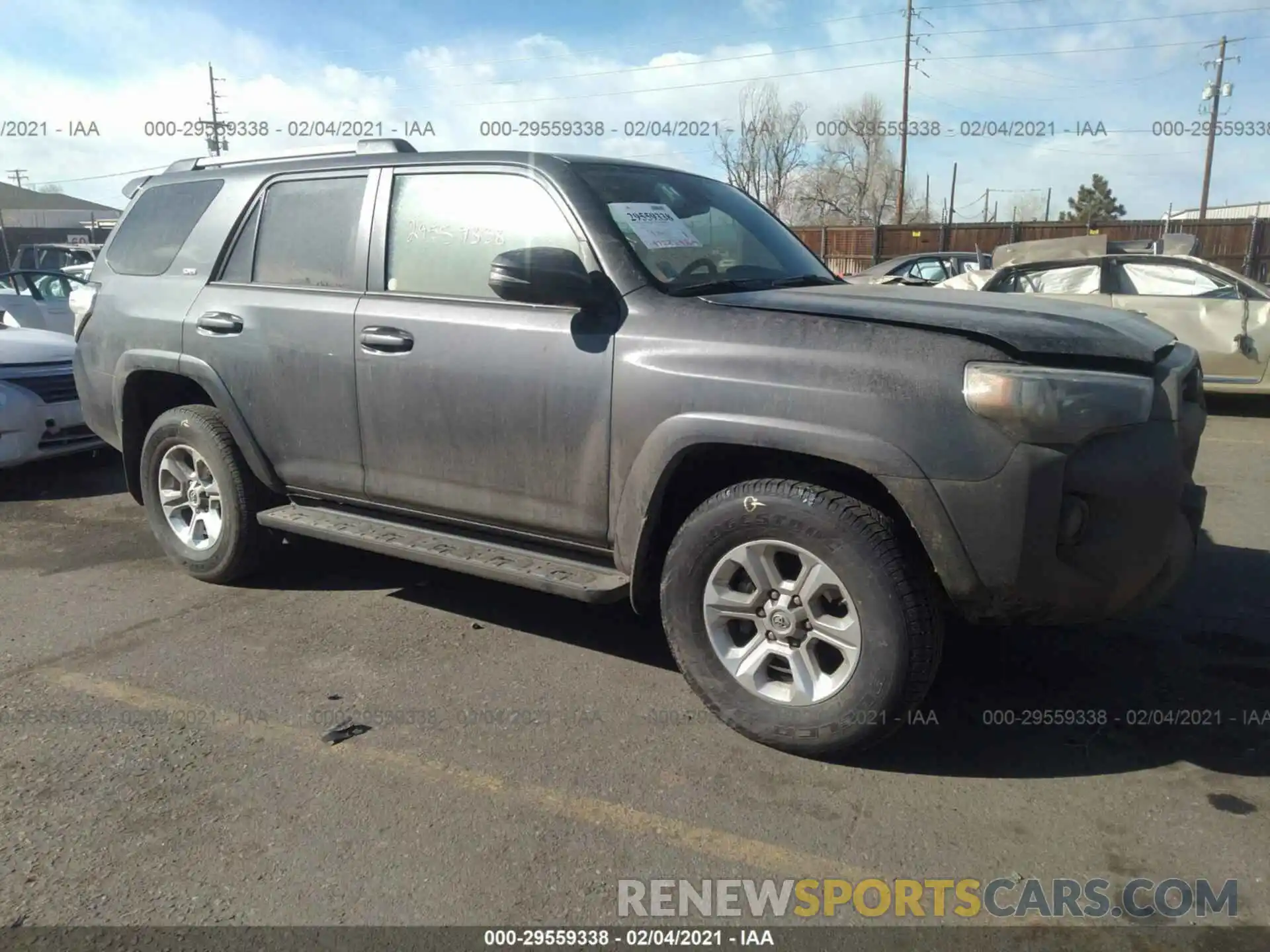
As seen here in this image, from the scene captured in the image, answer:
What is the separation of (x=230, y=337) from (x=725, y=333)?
7.89 ft

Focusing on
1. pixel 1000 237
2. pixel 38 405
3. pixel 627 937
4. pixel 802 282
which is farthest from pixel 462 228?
pixel 1000 237

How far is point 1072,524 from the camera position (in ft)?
8.72

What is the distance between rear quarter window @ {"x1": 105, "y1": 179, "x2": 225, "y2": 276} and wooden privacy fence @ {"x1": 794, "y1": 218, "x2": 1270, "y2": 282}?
19.1 m

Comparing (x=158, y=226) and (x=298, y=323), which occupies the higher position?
(x=158, y=226)

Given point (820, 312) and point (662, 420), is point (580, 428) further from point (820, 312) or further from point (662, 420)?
point (820, 312)

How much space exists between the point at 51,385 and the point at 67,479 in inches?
30.1

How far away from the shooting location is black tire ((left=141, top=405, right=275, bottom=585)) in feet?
14.5

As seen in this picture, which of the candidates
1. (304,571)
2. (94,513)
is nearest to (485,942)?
(304,571)

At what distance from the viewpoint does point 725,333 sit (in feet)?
9.98

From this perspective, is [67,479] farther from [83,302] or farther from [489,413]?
[489,413]

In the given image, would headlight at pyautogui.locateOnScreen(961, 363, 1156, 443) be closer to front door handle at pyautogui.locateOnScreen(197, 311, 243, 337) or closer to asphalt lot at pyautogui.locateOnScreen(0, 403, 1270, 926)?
asphalt lot at pyautogui.locateOnScreen(0, 403, 1270, 926)

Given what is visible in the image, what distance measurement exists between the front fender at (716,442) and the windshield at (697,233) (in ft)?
1.90

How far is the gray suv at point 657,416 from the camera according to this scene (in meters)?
2.70

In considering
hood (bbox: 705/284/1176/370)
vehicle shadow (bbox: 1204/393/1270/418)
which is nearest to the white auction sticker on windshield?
hood (bbox: 705/284/1176/370)
